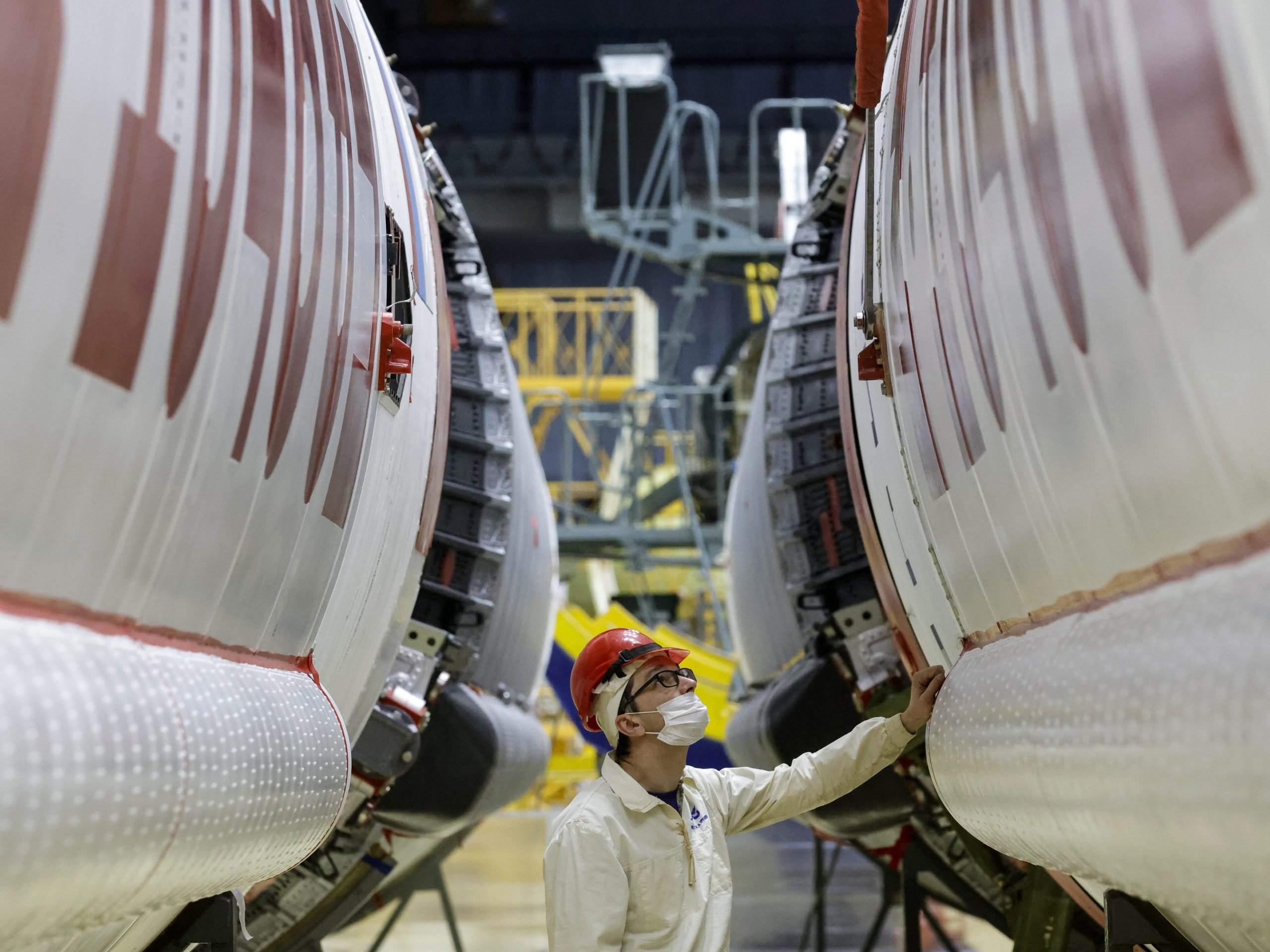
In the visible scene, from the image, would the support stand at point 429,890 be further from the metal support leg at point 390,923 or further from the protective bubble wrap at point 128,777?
the protective bubble wrap at point 128,777

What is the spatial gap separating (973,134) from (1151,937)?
4.10 feet

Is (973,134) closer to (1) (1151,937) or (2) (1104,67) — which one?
(2) (1104,67)

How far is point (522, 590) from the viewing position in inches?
228

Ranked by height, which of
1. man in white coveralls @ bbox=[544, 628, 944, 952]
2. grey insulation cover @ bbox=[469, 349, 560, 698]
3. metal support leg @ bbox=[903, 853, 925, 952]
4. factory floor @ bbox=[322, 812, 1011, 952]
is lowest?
factory floor @ bbox=[322, 812, 1011, 952]

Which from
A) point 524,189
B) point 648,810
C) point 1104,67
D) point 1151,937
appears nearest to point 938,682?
point 648,810

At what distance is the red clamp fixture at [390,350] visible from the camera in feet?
A: 9.73

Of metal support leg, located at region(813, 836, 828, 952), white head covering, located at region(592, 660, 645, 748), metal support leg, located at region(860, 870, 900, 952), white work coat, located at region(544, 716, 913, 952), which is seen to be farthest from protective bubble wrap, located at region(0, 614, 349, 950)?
metal support leg, located at region(813, 836, 828, 952)

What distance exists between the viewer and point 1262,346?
120 cm

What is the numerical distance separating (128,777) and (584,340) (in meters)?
21.2

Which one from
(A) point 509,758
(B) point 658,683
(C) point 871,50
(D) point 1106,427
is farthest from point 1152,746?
(A) point 509,758

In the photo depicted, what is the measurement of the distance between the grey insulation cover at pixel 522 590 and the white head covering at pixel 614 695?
1756 millimetres

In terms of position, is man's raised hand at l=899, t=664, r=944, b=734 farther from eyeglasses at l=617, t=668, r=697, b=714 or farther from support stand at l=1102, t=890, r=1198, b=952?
support stand at l=1102, t=890, r=1198, b=952

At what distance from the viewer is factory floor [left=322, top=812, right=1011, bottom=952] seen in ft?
30.8

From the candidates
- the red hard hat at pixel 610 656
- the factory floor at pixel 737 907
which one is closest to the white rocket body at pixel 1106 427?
the red hard hat at pixel 610 656
